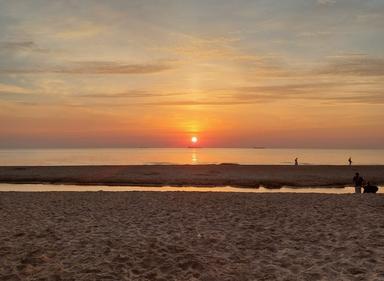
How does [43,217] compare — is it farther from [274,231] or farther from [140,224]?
[274,231]

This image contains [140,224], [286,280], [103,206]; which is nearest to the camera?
[286,280]

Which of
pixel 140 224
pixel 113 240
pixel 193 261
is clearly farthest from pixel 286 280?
pixel 140 224

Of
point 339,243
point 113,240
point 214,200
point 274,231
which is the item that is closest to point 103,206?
point 214,200

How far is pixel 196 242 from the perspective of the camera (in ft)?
40.2

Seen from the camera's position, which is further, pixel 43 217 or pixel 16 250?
pixel 43 217

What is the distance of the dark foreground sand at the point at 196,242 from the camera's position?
969 centimetres

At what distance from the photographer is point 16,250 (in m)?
11.2

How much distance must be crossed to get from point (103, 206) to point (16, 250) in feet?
29.1

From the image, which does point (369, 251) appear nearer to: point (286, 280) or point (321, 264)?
point (321, 264)

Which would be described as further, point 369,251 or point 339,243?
point 339,243

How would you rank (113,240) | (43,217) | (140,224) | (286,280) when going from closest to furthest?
(286,280)
(113,240)
(140,224)
(43,217)

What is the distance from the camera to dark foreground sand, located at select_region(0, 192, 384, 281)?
9688mm

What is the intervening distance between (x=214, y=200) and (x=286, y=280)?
496 inches

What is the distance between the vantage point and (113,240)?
40.2 ft
